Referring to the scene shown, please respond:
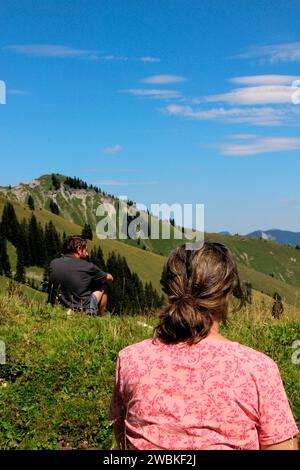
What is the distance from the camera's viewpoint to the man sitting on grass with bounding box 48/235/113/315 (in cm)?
1191

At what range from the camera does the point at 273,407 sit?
316cm

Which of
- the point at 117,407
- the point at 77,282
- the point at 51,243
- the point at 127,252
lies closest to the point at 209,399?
the point at 117,407

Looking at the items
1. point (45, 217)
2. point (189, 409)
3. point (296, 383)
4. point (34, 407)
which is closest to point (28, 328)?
point (34, 407)

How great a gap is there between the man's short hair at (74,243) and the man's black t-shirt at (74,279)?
241mm

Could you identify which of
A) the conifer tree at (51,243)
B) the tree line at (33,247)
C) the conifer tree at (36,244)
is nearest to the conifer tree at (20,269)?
the tree line at (33,247)

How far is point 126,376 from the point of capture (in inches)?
138

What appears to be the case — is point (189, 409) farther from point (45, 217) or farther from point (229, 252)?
point (45, 217)

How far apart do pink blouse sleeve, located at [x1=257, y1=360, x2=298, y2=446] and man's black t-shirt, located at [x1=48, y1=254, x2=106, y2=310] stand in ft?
Result: 29.1

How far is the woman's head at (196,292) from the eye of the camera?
11.2ft

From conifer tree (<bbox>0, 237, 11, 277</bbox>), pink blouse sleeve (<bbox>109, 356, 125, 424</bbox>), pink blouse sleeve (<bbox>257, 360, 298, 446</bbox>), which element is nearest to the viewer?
pink blouse sleeve (<bbox>257, 360, 298, 446</bbox>)

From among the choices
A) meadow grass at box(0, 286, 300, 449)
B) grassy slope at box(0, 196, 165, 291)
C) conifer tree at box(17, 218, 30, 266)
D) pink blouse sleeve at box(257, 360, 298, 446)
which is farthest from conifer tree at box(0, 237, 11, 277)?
pink blouse sleeve at box(257, 360, 298, 446)

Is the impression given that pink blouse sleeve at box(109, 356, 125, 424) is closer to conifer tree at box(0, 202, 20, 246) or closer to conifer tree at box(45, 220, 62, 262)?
conifer tree at box(45, 220, 62, 262)

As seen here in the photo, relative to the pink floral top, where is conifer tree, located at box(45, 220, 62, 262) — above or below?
below
